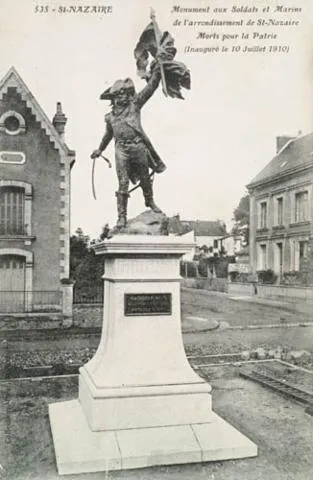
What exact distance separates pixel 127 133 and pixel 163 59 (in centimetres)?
86

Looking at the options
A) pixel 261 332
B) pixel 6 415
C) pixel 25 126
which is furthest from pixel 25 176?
pixel 6 415

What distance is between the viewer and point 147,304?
5184 millimetres

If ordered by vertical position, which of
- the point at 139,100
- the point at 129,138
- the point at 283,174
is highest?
the point at 283,174

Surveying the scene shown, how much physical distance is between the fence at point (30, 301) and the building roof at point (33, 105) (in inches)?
157

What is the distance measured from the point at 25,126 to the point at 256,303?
34.6 ft

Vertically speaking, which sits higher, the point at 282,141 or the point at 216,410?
the point at 282,141

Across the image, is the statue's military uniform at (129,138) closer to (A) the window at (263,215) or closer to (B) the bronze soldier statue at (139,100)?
(B) the bronze soldier statue at (139,100)

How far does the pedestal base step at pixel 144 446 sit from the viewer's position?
450 cm

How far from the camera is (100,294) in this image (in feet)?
54.3

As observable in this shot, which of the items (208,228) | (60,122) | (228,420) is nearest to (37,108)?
(60,122)

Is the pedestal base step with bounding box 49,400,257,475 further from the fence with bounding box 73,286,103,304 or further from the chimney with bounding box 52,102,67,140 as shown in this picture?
the fence with bounding box 73,286,103,304

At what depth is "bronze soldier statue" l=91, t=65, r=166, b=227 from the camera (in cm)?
547

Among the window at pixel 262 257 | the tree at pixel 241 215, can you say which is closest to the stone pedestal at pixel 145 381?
the window at pixel 262 257

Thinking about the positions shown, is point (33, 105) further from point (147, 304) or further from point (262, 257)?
Answer: point (262, 257)
